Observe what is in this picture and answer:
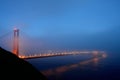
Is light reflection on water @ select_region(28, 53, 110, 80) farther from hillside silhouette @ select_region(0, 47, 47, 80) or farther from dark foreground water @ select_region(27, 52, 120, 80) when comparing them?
hillside silhouette @ select_region(0, 47, 47, 80)

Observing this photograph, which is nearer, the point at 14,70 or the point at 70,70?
the point at 14,70

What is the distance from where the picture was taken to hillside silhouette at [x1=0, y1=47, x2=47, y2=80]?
657 centimetres

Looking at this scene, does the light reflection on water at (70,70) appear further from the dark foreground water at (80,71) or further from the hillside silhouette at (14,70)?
the hillside silhouette at (14,70)

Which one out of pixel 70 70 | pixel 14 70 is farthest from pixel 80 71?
pixel 14 70

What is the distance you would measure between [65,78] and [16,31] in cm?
1364

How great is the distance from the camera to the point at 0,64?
23.3ft

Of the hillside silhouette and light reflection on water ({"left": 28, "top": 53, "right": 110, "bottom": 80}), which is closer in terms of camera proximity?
the hillside silhouette

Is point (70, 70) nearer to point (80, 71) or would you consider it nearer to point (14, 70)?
point (80, 71)

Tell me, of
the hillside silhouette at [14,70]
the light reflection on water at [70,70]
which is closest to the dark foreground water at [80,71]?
the light reflection on water at [70,70]

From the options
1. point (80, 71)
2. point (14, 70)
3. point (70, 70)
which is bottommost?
point (80, 71)

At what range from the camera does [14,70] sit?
7.04 metres

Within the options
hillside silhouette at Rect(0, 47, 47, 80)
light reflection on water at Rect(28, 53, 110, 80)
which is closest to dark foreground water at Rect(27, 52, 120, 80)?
light reflection on water at Rect(28, 53, 110, 80)

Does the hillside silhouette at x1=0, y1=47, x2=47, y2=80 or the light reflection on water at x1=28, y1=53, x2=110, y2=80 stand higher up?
the hillside silhouette at x1=0, y1=47, x2=47, y2=80

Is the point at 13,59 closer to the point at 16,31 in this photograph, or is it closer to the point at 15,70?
the point at 15,70
